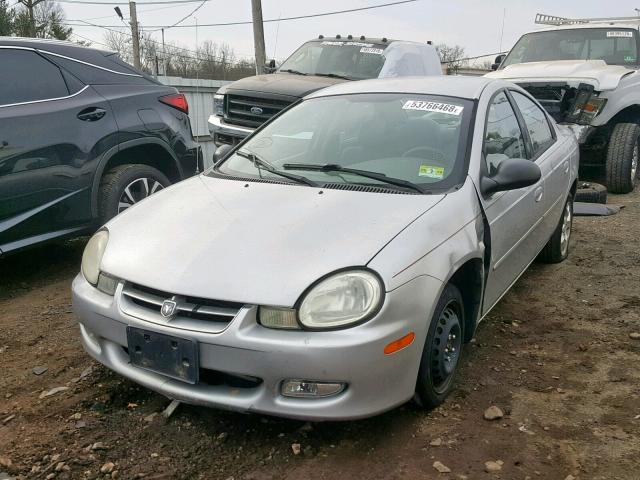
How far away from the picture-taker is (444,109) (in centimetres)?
356

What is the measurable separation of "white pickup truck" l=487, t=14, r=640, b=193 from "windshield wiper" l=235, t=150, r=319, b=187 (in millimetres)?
4802

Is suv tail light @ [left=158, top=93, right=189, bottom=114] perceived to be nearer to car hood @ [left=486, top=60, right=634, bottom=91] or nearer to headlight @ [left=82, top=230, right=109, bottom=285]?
headlight @ [left=82, top=230, right=109, bottom=285]

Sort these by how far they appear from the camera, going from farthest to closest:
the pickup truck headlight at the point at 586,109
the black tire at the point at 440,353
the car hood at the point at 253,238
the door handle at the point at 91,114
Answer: the pickup truck headlight at the point at 586,109 → the door handle at the point at 91,114 → the black tire at the point at 440,353 → the car hood at the point at 253,238

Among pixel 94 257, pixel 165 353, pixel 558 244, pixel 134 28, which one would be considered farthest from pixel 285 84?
pixel 134 28

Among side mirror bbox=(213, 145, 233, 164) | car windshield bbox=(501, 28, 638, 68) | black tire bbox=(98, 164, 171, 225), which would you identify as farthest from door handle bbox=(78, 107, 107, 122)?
car windshield bbox=(501, 28, 638, 68)

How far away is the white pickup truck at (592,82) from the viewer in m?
7.41

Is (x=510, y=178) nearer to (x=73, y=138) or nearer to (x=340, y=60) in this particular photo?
(x=73, y=138)

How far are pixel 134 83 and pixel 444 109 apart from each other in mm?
2820

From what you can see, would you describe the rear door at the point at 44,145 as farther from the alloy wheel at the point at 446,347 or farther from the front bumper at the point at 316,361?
the alloy wheel at the point at 446,347

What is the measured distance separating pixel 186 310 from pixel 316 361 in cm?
56

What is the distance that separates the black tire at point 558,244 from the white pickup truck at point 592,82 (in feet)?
7.95

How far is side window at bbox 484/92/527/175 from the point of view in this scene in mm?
3486

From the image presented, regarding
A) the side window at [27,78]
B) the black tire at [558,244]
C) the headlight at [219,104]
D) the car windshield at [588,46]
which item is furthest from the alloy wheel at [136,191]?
the car windshield at [588,46]

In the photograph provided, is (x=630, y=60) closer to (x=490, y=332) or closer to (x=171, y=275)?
(x=490, y=332)
